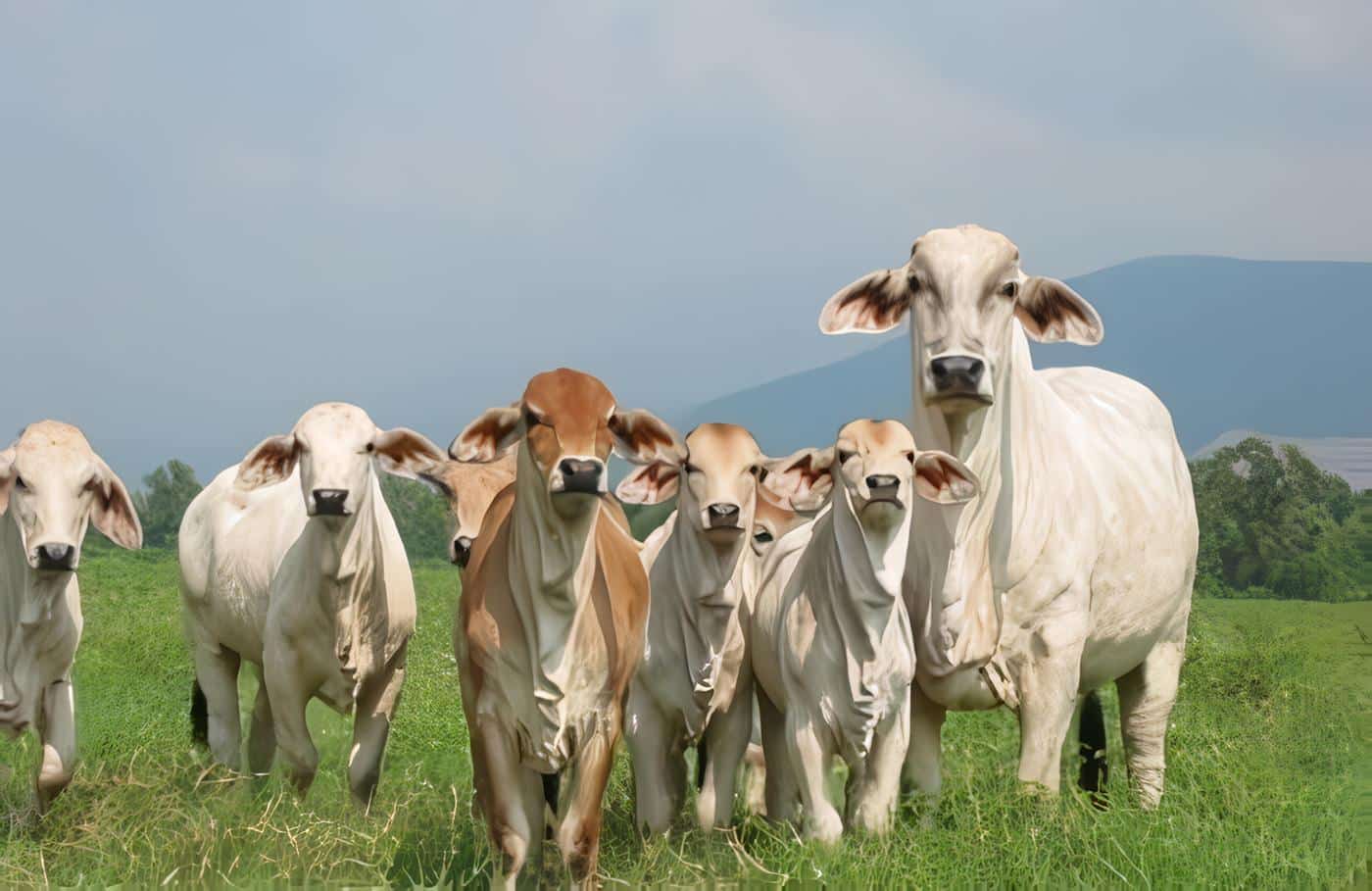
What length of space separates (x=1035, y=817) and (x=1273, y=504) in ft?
42.8

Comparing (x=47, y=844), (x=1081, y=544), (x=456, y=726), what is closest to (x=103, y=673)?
(x=456, y=726)

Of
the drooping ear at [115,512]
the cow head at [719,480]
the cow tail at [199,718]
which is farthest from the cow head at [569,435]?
the cow tail at [199,718]

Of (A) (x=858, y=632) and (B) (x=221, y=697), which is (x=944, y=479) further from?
(B) (x=221, y=697)

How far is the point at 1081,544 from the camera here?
7.76 meters

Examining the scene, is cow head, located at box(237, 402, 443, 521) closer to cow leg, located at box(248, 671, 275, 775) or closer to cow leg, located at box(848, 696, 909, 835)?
cow leg, located at box(248, 671, 275, 775)

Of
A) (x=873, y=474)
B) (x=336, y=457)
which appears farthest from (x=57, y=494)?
(x=873, y=474)

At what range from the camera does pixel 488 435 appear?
6750mm

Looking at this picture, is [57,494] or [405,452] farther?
[57,494]

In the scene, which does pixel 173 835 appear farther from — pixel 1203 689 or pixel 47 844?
pixel 1203 689

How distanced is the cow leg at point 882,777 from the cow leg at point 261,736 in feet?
13.0

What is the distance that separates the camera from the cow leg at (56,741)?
8.73 meters

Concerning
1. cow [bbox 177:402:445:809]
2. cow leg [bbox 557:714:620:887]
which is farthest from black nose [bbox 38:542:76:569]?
cow leg [bbox 557:714:620:887]

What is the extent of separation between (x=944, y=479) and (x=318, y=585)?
3033 millimetres

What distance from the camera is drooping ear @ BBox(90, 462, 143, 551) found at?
865 cm
